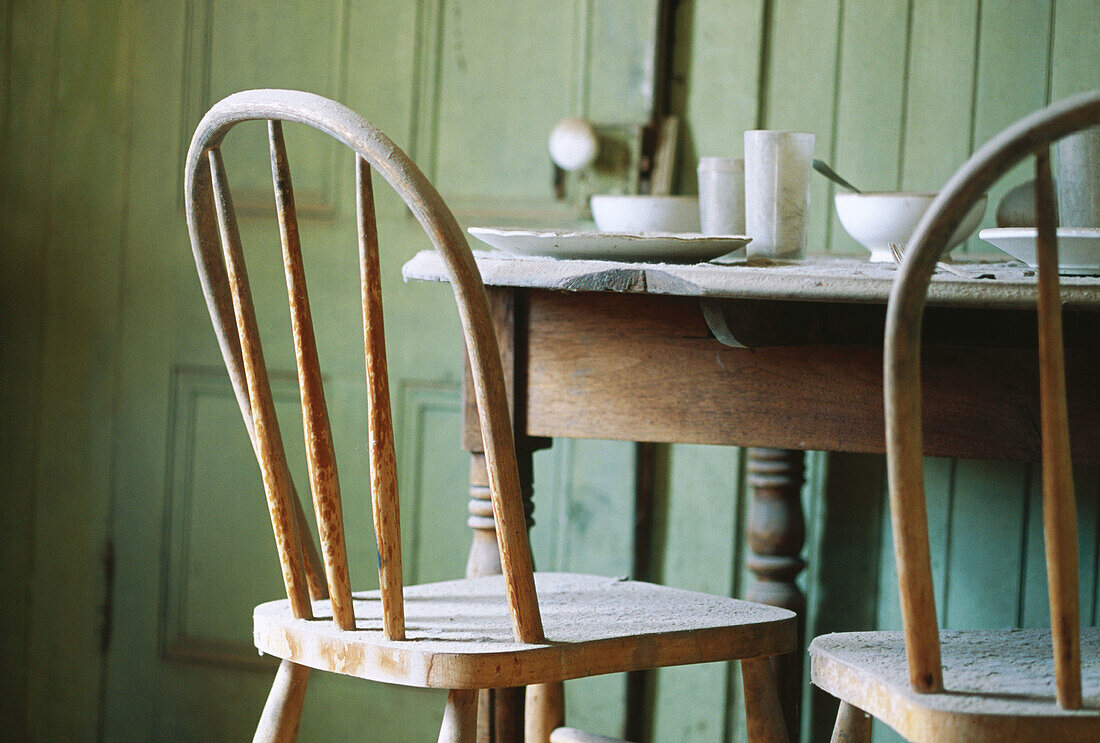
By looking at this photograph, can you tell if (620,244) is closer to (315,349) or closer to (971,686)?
(315,349)

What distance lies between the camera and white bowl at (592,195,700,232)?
151cm

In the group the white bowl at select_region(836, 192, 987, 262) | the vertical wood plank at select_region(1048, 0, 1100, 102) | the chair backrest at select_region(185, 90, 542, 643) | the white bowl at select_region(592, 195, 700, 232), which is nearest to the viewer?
the chair backrest at select_region(185, 90, 542, 643)

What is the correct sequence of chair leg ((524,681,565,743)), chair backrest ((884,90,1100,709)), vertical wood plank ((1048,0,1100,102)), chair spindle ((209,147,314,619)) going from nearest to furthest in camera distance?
chair backrest ((884,90,1100,709)), chair spindle ((209,147,314,619)), chair leg ((524,681,565,743)), vertical wood plank ((1048,0,1100,102))

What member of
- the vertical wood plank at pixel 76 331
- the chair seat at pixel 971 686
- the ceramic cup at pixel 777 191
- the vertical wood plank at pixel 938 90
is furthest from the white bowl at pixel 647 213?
the vertical wood plank at pixel 76 331

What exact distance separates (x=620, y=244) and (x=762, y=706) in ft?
1.46

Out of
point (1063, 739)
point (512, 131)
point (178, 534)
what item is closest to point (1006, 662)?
point (1063, 739)

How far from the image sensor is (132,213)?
2.01 metres

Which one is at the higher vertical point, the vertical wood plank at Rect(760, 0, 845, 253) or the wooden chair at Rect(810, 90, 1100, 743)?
the vertical wood plank at Rect(760, 0, 845, 253)

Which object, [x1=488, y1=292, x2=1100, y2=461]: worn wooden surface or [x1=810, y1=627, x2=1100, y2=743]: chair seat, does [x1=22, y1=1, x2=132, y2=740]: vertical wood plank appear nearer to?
[x1=488, y1=292, x2=1100, y2=461]: worn wooden surface

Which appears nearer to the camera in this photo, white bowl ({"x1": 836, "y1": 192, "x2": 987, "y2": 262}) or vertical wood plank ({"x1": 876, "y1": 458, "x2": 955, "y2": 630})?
white bowl ({"x1": 836, "y1": 192, "x2": 987, "y2": 262})

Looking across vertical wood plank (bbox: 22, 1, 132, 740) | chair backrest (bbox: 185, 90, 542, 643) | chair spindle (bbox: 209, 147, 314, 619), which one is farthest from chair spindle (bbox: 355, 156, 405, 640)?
vertical wood plank (bbox: 22, 1, 132, 740)

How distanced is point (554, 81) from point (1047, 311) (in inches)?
47.7

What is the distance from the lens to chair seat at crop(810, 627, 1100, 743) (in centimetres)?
78

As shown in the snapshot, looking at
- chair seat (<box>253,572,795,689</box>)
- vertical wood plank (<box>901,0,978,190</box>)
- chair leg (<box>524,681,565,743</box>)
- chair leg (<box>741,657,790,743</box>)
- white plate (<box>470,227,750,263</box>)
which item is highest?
vertical wood plank (<box>901,0,978,190</box>)
